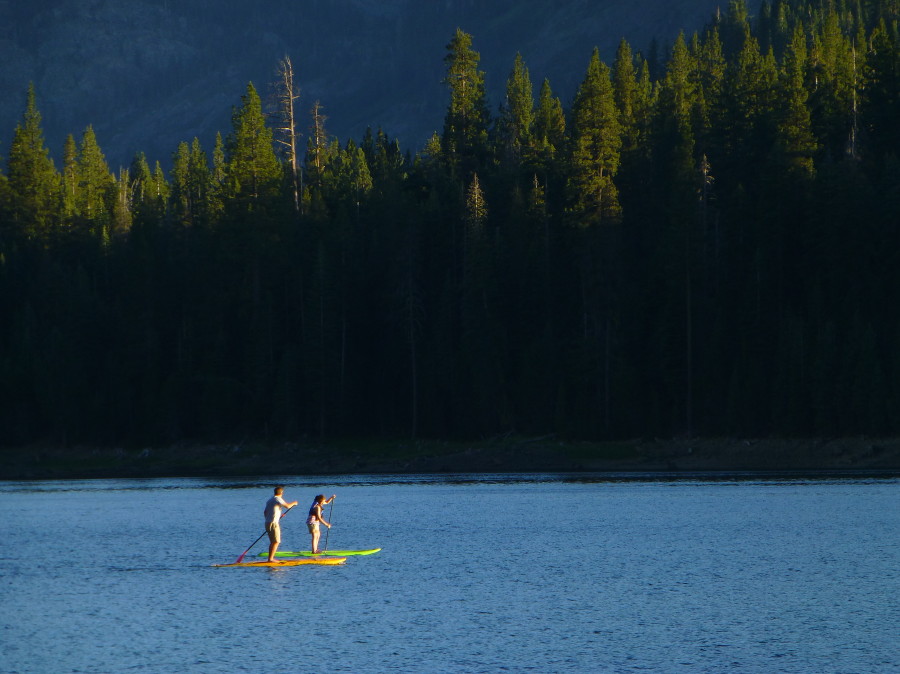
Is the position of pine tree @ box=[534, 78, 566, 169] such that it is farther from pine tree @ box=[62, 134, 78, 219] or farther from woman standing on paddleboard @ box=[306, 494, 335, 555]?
woman standing on paddleboard @ box=[306, 494, 335, 555]

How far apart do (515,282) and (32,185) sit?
61.5 m

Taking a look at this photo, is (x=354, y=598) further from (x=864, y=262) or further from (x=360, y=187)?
(x=360, y=187)

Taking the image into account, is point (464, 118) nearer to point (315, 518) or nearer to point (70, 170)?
point (70, 170)

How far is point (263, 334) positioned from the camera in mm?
107000

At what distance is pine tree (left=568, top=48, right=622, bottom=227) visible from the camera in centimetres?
10012

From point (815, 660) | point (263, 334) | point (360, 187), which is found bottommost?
point (815, 660)

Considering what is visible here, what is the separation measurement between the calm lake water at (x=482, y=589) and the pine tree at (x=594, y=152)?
3996 cm

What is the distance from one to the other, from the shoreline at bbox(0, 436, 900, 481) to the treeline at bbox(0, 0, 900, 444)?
5.41 feet

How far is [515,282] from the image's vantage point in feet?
341

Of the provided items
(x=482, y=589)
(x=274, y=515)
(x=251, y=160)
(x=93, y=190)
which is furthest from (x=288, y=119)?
(x=482, y=589)

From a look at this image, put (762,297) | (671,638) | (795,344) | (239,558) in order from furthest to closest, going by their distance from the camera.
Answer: (762,297) < (795,344) < (239,558) < (671,638)

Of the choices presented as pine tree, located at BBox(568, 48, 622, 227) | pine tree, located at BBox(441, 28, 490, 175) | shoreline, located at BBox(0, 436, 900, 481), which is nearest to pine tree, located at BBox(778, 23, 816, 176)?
pine tree, located at BBox(568, 48, 622, 227)

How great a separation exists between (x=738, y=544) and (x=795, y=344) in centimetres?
4402

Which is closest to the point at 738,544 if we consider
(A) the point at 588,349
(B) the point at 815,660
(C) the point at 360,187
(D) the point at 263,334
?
(B) the point at 815,660
